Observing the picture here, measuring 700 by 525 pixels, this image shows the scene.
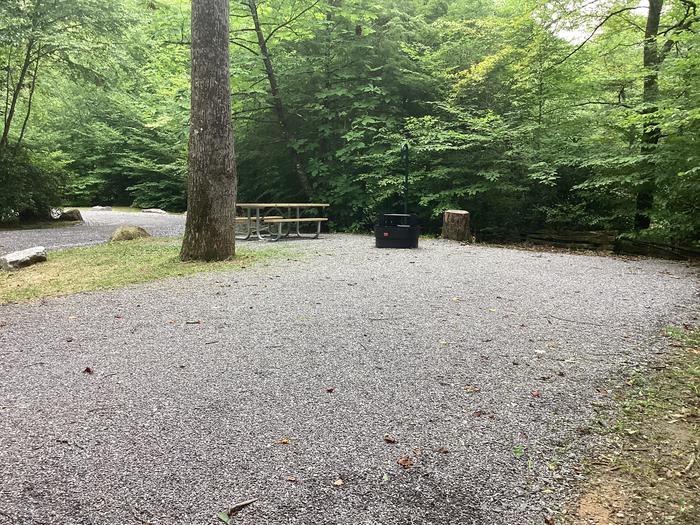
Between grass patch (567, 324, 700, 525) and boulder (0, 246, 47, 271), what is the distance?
7337mm

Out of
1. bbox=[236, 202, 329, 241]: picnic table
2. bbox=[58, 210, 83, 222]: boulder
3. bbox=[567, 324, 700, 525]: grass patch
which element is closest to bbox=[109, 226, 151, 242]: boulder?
bbox=[236, 202, 329, 241]: picnic table

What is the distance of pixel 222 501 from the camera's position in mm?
1674

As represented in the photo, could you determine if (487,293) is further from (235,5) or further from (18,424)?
(235,5)

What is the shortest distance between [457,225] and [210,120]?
18.3 feet

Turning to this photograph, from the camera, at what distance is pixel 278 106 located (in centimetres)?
1123

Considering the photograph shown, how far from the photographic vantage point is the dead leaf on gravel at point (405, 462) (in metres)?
1.91

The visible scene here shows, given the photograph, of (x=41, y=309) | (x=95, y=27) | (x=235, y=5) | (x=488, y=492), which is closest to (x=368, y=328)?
(x=488, y=492)

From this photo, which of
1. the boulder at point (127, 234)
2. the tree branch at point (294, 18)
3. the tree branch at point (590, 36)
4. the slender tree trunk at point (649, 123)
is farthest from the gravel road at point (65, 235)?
the slender tree trunk at point (649, 123)

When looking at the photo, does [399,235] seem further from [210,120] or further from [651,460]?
[651,460]

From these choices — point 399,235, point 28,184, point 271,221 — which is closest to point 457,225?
point 399,235

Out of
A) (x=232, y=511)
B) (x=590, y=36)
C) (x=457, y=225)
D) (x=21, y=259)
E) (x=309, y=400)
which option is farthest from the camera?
(x=457, y=225)

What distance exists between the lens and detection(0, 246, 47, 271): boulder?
654cm

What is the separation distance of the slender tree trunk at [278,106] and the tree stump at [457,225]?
3.72 metres

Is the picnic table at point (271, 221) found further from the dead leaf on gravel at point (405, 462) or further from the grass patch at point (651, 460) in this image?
the dead leaf on gravel at point (405, 462)
